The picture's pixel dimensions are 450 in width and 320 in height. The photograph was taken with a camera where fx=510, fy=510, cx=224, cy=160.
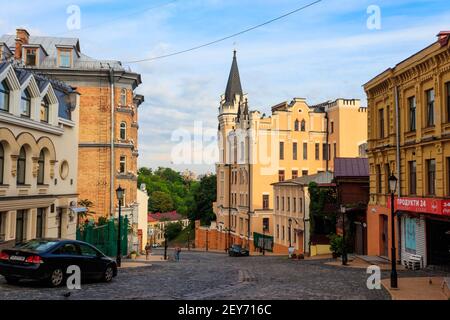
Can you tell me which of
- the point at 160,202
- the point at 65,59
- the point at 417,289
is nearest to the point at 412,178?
the point at 417,289

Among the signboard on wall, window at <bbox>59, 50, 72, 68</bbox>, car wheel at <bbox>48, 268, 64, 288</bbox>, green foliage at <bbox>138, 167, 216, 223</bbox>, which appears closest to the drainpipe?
window at <bbox>59, 50, 72, 68</bbox>

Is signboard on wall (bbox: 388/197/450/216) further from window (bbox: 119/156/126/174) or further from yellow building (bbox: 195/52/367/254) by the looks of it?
yellow building (bbox: 195/52/367/254)

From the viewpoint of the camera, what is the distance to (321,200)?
39750 millimetres

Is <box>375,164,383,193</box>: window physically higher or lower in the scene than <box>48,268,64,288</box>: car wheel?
higher

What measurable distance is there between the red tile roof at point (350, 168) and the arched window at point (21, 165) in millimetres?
20714

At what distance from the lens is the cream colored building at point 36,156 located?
20.1 meters

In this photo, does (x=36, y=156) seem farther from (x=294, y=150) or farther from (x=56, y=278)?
(x=294, y=150)

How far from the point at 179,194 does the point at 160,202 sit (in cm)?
2306

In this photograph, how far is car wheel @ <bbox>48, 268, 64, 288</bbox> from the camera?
535 inches

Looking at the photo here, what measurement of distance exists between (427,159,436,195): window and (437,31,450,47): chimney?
16.8 ft

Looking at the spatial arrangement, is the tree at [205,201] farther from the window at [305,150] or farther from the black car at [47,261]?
the black car at [47,261]

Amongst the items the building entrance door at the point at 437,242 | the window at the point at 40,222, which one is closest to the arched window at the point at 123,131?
the window at the point at 40,222

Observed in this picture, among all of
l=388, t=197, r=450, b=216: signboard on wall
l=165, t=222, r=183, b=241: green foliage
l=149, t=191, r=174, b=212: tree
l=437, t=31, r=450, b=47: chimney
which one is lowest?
l=165, t=222, r=183, b=241: green foliage
